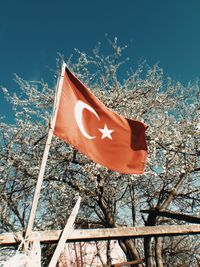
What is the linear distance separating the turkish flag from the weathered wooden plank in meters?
0.91

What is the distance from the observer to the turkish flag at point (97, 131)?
438 centimetres

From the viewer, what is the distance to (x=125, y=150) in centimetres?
488

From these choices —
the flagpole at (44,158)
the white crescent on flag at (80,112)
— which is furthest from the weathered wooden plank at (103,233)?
the white crescent on flag at (80,112)

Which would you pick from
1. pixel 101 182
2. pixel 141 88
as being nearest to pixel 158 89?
pixel 141 88

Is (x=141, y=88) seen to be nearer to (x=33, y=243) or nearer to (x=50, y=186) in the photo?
(x=50, y=186)

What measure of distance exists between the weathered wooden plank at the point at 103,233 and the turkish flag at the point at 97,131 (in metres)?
0.91

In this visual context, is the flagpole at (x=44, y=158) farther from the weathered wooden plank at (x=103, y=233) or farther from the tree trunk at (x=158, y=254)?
the tree trunk at (x=158, y=254)

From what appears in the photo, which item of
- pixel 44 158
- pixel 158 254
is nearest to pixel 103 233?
pixel 44 158

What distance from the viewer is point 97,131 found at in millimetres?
4723

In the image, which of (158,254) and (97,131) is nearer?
(97,131)

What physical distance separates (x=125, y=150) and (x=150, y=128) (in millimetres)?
7911

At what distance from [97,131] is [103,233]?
60.6 inches

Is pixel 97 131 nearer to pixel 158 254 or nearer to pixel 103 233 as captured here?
pixel 103 233

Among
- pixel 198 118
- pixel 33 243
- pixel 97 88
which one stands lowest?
pixel 33 243
